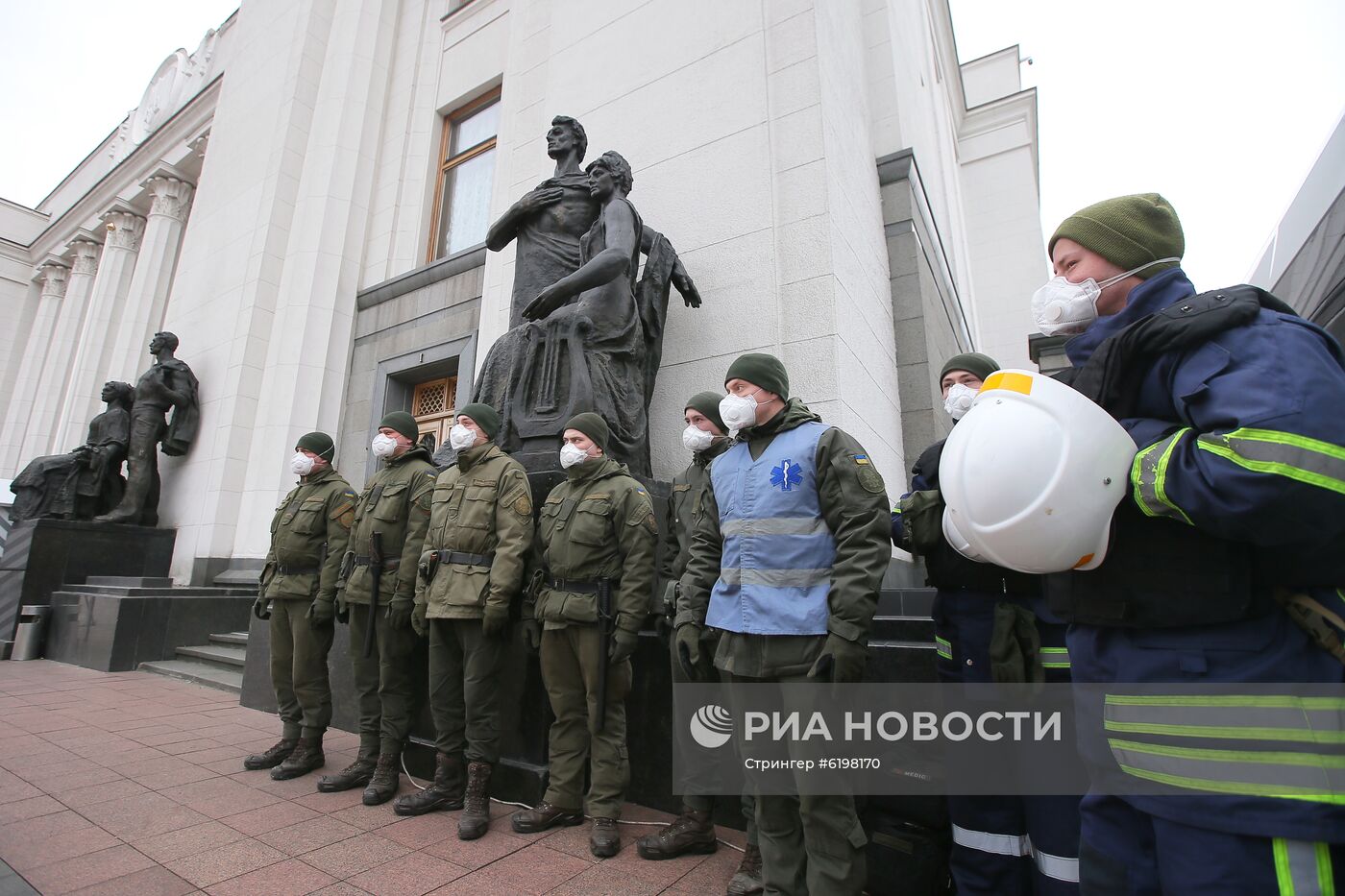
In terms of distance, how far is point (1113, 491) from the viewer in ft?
4.23

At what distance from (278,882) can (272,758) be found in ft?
5.66

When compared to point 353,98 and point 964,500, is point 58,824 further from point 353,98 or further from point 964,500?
point 353,98

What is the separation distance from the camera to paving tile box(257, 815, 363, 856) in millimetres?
2881

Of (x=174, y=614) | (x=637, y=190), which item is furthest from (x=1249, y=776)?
(x=174, y=614)

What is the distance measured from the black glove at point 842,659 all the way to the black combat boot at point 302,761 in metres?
3.41

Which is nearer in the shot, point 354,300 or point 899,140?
point 899,140

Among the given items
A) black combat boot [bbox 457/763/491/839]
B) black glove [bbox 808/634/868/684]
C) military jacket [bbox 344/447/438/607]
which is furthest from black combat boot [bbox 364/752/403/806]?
black glove [bbox 808/634/868/684]

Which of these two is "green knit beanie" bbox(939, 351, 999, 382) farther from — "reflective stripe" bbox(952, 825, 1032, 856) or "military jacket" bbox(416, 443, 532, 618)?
"military jacket" bbox(416, 443, 532, 618)

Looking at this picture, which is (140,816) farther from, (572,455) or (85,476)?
(85,476)

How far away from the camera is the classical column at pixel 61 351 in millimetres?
18219

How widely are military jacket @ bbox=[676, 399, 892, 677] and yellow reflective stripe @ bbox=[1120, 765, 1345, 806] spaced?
843mm

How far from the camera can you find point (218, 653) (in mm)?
7469

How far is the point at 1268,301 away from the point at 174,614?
395 inches

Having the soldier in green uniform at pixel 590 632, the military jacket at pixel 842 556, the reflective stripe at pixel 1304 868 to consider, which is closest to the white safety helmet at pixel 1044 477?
the reflective stripe at pixel 1304 868
